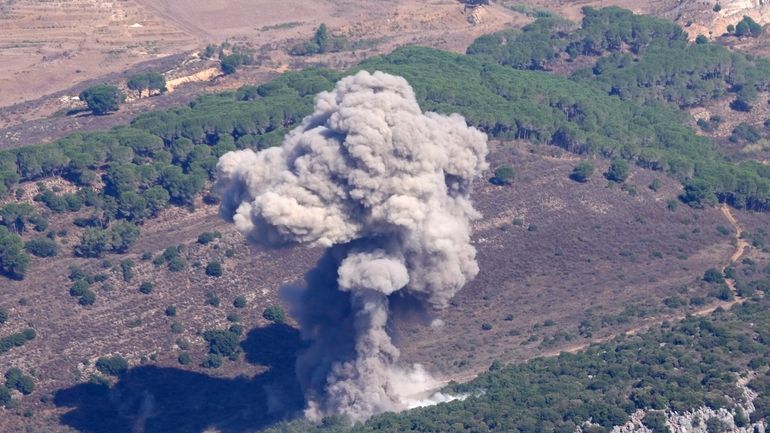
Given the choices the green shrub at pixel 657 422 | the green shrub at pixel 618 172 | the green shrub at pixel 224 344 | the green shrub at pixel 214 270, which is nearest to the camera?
the green shrub at pixel 657 422

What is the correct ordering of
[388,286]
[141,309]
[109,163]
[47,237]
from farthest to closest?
[109,163]
[47,237]
[141,309]
[388,286]

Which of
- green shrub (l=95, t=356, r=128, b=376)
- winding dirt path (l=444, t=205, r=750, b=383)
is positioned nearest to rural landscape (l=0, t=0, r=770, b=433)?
green shrub (l=95, t=356, r=128, b=376)

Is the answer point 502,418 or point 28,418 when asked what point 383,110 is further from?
Answer: point 28,418

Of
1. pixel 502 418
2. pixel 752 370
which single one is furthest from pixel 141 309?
pixel 752 370

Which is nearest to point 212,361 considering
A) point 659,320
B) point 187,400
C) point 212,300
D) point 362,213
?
point 187,400

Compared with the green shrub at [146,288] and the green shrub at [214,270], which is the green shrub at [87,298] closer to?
the green shrub at [146,288]

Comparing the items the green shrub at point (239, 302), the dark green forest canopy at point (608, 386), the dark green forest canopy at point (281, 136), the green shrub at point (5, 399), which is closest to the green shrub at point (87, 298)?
the green shrub at point (239, 302)

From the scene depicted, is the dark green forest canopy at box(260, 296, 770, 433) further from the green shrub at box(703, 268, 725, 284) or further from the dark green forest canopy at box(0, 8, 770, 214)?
the dark green forest canopy at box(0, 8, 770, 214)
